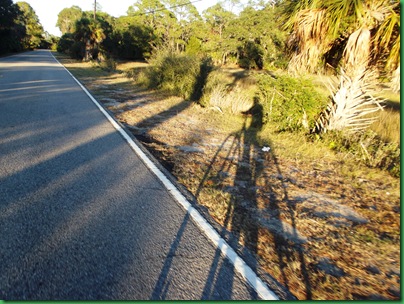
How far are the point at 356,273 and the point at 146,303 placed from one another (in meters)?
2.07

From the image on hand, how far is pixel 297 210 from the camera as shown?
11.7ft

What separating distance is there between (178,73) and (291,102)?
6.77 metres

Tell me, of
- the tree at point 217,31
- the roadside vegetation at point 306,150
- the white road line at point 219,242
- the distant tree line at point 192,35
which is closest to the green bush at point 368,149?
the roadside vegetation at point 306,150

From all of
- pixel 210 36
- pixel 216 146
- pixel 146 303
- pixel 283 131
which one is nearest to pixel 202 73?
pixel 283 131

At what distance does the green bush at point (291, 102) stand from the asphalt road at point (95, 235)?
182 inches

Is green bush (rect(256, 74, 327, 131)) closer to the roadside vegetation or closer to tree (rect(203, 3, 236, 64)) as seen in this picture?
the roadside vegetation

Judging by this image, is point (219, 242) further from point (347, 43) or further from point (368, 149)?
point (347, 43)

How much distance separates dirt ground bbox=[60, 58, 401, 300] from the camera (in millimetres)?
2447

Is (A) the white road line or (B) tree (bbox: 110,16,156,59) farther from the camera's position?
(B) tree (bbox: 110,16,156,59)

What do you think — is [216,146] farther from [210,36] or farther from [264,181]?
[210,36]

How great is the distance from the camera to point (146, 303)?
197 cm

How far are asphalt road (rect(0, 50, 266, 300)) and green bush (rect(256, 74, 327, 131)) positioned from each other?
15.2ft

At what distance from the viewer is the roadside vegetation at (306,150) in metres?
2.70

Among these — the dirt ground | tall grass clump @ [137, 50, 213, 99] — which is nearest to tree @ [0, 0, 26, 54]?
tall grass clump @ [137, 50, 213, 99]
